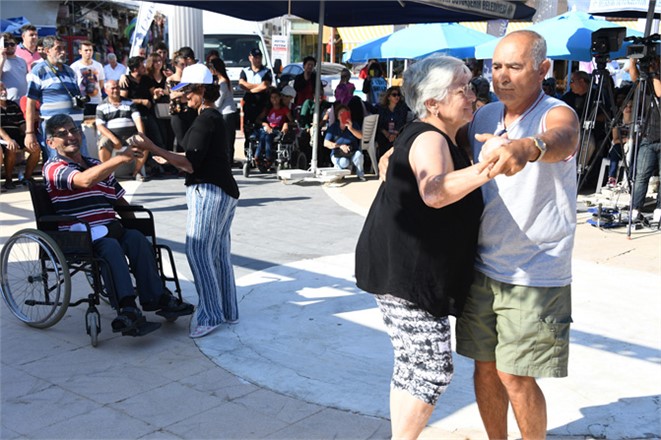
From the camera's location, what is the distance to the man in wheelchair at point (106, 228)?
4.50 metres

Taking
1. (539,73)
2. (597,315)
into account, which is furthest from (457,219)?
(597,315)

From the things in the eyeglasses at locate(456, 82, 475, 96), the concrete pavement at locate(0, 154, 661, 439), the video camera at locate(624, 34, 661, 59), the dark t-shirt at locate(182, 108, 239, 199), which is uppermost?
the video camera at locate(624, 34, 661, 59)

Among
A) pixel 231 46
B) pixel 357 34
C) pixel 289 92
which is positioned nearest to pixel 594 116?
pixel 289 92

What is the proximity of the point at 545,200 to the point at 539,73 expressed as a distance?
0.47m

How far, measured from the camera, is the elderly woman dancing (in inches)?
108

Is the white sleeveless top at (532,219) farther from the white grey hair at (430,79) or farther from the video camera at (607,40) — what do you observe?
the video camera at (607,40)

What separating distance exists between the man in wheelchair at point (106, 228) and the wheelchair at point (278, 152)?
6.61 meters

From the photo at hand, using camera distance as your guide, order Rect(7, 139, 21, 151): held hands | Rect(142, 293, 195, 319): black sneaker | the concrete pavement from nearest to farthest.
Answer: the concrete pavement < Rect(142, 293, 195, 319): black sneaker < Rect(7, 139, 21, 151): held hands

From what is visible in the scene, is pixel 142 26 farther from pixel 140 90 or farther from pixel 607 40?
pixel 607 40

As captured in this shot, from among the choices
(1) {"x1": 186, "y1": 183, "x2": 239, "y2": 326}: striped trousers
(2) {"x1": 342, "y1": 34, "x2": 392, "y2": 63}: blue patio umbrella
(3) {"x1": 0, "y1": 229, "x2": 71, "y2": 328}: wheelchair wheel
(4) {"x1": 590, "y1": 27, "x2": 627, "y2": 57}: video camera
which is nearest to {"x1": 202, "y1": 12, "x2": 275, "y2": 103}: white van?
(2) {"x1": 342, "y1": 34, "x2": 392, "y2": 63}: blue patio umbrella

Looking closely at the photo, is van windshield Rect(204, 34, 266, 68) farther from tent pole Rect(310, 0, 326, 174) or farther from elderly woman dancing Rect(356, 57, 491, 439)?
elderly woman dancing Rect(356, 57, 491, 439)

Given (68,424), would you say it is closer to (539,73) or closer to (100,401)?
(100,401)

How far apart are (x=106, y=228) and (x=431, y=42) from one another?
36.9 ft

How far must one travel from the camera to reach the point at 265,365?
4309mm
